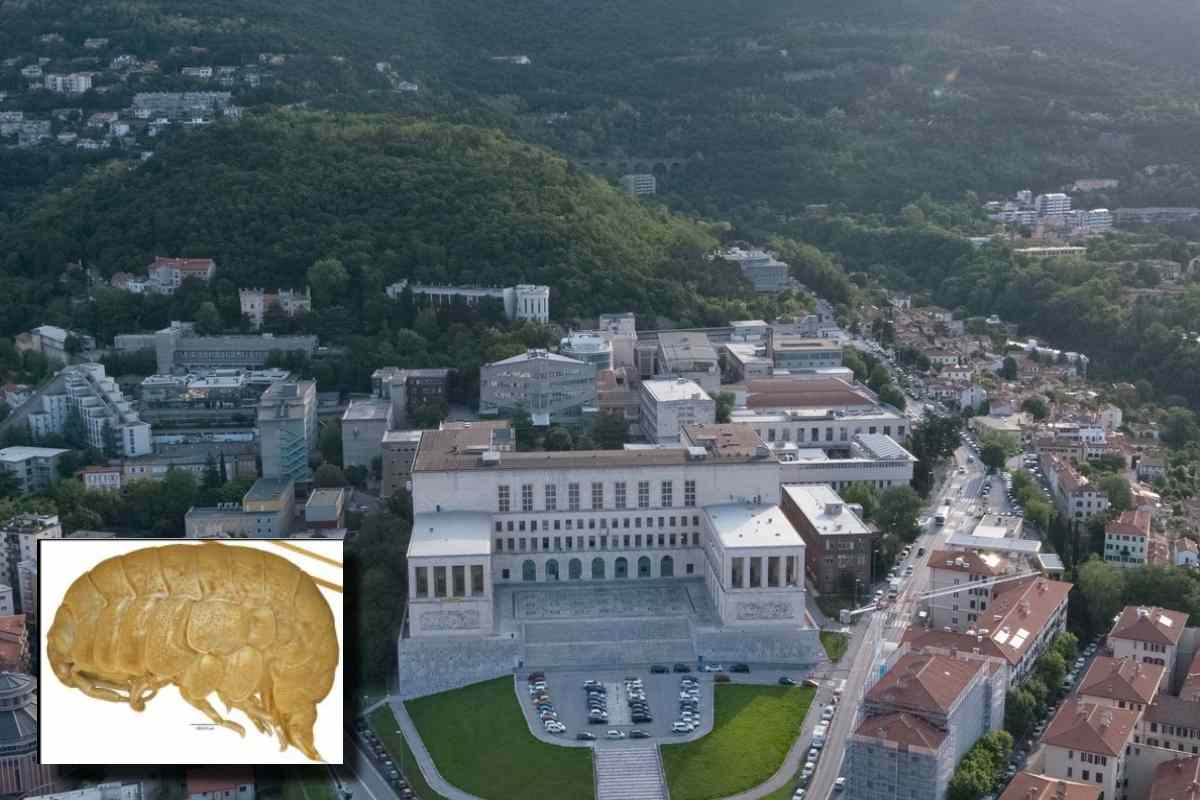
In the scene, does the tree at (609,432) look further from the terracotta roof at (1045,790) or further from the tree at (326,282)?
the terracotta roof at (1045,790)

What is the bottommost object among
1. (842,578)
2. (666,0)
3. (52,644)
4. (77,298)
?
(842,578)

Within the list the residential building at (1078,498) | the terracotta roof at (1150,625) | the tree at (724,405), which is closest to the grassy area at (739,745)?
the terracotta roof at (1150,625)

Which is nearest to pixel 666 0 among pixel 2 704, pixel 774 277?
pixel 774 277

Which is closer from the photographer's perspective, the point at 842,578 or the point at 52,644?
the point at 52,644

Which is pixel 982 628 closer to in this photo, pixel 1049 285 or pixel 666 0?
pixel 1049 285

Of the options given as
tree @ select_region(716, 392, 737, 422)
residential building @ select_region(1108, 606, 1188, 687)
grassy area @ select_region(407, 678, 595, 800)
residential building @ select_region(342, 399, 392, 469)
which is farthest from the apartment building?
residential building @ select_region(342, 399, 392, 469)

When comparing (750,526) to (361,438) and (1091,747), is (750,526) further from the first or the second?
(361,438)

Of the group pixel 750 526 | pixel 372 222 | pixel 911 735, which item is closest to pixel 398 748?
pixel 750 526
